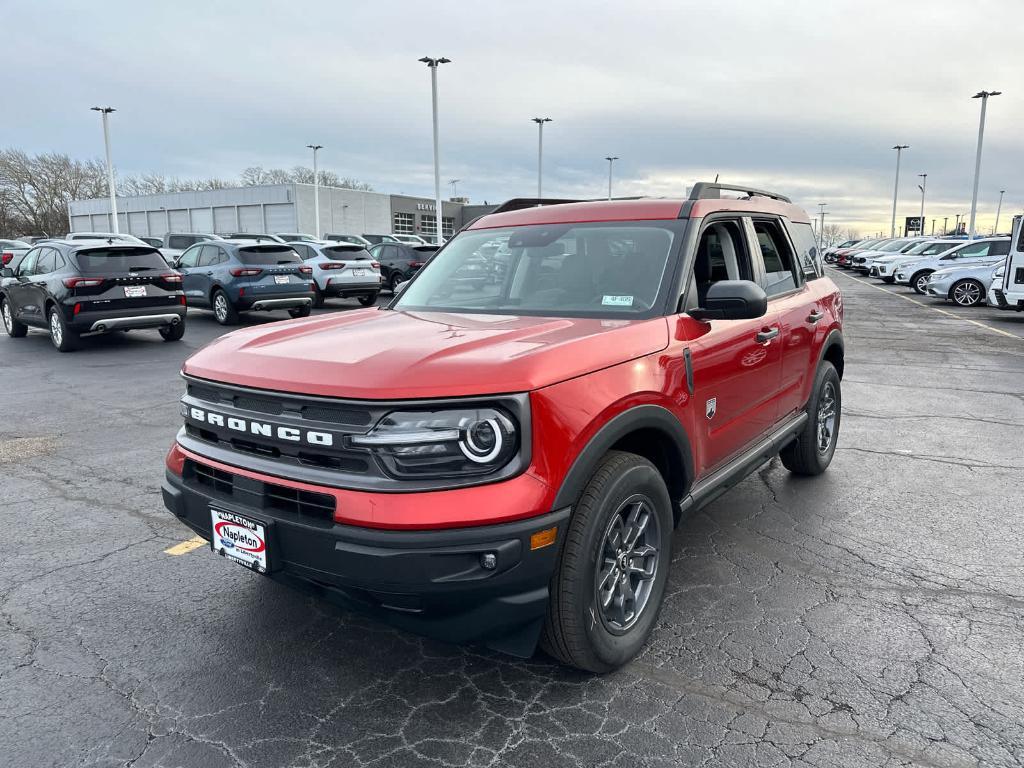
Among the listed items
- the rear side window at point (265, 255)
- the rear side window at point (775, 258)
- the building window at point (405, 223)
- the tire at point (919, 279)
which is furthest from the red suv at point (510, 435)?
the building window at point (405, 223)

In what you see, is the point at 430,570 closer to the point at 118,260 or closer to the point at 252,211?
Answer: the point at 118,260

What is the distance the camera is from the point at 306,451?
2.59 m

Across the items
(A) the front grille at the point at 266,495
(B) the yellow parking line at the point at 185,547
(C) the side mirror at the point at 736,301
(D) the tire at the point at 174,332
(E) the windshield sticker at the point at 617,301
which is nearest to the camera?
(A) the front grille at the point at 266,495

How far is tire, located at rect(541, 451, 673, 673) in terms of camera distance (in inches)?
102

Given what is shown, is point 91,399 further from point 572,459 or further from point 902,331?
point 902,331

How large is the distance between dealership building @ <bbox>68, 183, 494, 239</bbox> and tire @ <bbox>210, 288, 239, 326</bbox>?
42545 millimetres

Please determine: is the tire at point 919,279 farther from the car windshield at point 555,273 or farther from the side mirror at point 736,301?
the side mirror at point 736,301

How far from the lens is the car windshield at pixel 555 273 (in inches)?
138

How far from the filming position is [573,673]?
296 cm

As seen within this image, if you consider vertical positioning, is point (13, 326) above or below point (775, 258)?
below

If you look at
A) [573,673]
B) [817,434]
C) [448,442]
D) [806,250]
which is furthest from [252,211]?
[448,442]

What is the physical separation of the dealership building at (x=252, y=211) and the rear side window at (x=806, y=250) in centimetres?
5346

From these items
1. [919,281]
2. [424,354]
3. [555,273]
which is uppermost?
[555,273]

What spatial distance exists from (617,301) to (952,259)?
2521cm
